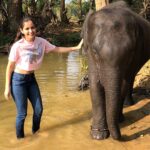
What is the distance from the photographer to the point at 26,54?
596 centimetres

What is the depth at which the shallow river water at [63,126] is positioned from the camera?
19.5 ft

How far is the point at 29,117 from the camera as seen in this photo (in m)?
7.40

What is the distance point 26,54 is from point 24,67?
0.62 feet

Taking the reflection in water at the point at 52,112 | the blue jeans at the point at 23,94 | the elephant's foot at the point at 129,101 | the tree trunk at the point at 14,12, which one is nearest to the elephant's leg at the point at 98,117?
the reflection in water at the point at 52,112

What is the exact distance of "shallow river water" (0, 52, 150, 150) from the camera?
19.5ft

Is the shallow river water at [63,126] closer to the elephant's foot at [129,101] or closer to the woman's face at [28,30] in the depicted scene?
the elephant's foot at [129,101]

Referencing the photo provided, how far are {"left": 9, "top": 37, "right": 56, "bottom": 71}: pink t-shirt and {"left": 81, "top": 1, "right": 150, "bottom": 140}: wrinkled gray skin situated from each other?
724 millimetres

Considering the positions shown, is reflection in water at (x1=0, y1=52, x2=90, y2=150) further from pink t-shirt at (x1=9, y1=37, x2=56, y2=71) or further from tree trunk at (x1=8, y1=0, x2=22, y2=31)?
tree trunk at (x1=8, y1=0, x2=22, y2=31)

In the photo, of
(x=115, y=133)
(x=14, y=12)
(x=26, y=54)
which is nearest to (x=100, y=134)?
(x=115, y=133)

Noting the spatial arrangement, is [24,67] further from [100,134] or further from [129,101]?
[129,101]

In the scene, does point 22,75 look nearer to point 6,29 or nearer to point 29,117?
point 29,117

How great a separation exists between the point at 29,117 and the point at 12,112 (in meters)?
0.50

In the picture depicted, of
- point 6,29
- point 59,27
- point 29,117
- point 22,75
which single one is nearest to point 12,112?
point 29,117

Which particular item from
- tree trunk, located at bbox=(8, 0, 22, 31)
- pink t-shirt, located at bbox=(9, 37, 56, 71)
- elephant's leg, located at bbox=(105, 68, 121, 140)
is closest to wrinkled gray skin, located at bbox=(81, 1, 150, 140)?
elephant's leg, located at bbox=(105, 68, 121, 140)
